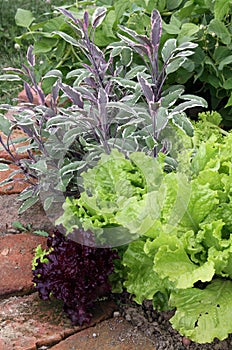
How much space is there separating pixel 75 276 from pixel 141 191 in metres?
0.39

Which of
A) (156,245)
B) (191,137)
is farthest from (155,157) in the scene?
(156,245)

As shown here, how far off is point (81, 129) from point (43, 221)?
0.51 metres

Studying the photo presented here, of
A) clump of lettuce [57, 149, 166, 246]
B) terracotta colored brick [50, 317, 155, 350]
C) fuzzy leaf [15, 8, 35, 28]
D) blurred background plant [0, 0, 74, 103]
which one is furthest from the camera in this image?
blurred background plant [0, 0, 74, 103]

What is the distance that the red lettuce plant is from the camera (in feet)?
6.85

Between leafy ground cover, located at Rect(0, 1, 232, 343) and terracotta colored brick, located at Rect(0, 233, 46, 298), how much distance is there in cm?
13

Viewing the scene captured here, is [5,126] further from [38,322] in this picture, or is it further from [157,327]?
[157,327]

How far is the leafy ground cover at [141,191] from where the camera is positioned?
1942 mm

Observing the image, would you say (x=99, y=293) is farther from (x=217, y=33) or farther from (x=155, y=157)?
(x=217, y=33)

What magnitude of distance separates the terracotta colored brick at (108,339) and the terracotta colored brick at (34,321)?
3 centimetres

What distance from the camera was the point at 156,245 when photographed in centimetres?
195

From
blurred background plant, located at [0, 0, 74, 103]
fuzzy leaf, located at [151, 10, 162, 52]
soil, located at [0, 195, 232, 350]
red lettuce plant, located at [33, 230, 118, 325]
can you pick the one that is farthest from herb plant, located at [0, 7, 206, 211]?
blurred background plant, located at [0, 0, 74, 103]

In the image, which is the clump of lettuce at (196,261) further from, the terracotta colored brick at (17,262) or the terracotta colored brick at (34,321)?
A: the terracotta colored brick at (17,262)

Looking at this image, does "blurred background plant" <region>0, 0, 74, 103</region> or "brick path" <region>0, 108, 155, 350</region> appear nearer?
"brick path" <region>0, 108, 155, 350</region>

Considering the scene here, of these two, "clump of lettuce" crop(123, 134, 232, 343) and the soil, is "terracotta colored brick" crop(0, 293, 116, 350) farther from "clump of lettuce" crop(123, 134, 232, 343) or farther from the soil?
"clump of lettuce" crop(123, 134, 232, 343)
